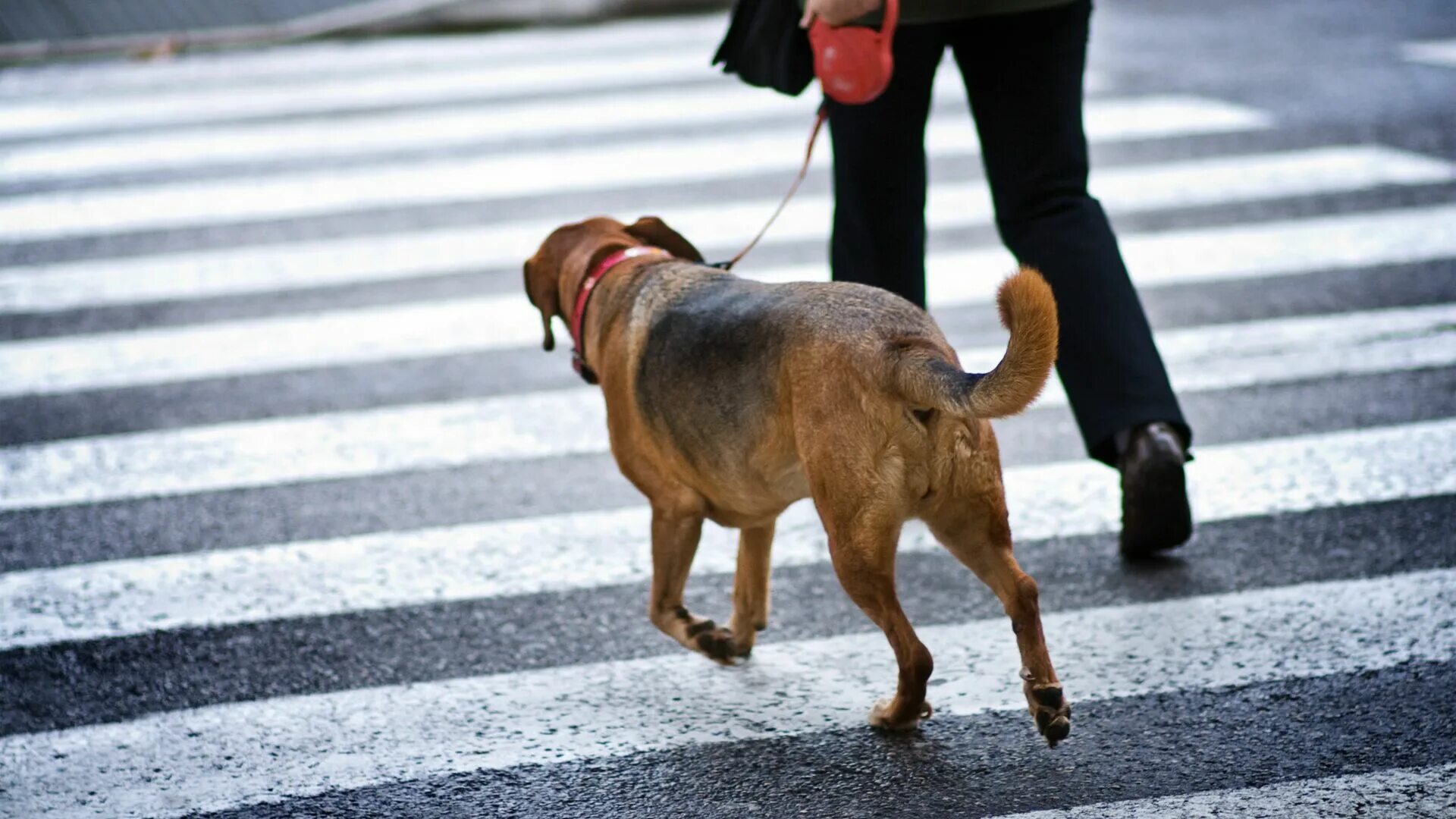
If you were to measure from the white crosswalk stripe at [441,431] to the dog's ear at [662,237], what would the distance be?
1234 mm

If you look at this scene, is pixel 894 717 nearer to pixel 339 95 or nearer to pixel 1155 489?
pixel 1155 489

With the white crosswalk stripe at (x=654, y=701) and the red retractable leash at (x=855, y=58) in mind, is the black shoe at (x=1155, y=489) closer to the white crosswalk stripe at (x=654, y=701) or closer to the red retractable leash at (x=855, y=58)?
the white crosswalk stripe at (x=654, y=701)

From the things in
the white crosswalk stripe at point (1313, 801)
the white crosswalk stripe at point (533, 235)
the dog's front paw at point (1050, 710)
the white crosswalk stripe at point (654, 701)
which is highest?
the dog's front paw at point (1050, 710)

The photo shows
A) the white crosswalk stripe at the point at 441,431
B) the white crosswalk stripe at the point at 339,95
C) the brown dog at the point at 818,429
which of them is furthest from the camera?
the white crosswalk stripe at the point at 339,95

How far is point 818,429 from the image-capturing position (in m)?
2.73

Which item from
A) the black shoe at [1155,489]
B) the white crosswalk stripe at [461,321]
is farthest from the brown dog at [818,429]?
the white crosswalk stripe at [461,321]

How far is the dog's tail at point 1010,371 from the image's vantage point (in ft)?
8.32

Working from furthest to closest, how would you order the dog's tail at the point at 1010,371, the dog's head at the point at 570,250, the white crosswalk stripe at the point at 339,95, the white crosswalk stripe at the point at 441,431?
1. the white crosswalk stripe at the point at 339,95
2. the white crosswalk stripe at the point at 441,431
3. the dog's head at the point at 570,250
4. the dog's tail at the point at 1010,371

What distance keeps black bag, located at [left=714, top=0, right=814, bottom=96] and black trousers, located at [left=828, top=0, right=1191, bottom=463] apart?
0.52 feet

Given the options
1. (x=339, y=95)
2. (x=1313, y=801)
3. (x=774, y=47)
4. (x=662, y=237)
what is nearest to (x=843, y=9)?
(x=774, y=47)

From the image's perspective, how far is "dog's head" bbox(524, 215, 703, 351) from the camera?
351cm

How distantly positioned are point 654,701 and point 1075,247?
4.74ft

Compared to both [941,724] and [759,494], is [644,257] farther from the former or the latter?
[941,724]

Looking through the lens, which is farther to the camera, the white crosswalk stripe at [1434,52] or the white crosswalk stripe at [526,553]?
the white crosswalk stripe at [1434,52]
